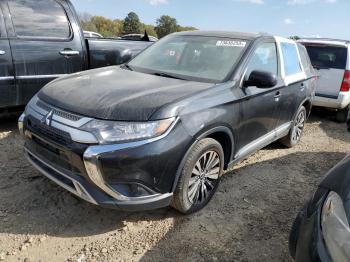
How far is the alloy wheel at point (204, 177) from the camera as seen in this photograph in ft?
10.6

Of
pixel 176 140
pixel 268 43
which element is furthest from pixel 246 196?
pixel 268 43

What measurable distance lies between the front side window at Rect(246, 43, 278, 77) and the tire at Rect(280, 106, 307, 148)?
45.1 inches

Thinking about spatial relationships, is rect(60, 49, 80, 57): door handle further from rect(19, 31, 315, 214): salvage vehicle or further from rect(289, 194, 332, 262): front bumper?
rect(289, 194, 332, 262): front bumper

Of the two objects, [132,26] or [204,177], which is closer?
A: [204,177]

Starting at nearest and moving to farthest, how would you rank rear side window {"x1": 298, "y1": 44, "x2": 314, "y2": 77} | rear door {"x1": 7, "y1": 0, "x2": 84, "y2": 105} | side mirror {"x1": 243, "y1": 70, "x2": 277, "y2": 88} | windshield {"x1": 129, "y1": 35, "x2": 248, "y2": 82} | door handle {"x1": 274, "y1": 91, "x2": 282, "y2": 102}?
side mirror {"x1": 243, "y1": 70, "x2": 277, "y2": 88}
windshield {"x1": 129, "y1": 35, "x2": 248, "y2": 82}
door handle {"x1": 274, "y1": 91, "x2": 282, "y2": 102}
rear door {"x1": 7, "y1": 0, "x2": 84, "y2": 105}
rear side window {"x1": 298, "y1": 44, "x2": 314, "y2": 77}

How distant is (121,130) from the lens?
2623 mm

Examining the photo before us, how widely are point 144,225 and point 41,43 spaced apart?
3028 mm

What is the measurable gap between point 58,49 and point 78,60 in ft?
1.14

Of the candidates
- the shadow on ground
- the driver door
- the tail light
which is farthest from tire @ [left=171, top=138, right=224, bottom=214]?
the tail light

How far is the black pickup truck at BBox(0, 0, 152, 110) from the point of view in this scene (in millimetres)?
4527

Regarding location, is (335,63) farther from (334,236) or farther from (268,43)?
(334,236)

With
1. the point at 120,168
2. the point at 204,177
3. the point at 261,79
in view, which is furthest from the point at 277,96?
the point at 120,168

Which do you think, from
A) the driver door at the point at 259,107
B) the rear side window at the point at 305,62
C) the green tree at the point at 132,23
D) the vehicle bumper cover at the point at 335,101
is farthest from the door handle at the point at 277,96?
the green tree at the point at 132,23

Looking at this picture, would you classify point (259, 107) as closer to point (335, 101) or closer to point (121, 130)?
point (121, 130)
